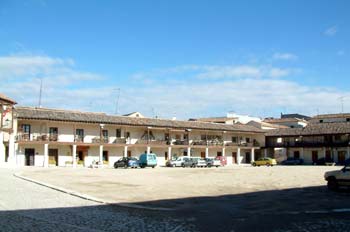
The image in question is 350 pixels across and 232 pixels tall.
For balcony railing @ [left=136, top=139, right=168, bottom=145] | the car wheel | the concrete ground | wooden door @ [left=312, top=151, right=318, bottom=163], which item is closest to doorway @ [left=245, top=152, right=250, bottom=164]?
wooden door @ [left=312, top=151, right=318, bottom=163]

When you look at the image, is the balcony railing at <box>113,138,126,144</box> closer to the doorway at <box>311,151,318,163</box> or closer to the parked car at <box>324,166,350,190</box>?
the doorway at <box>311,151,318,163</box>

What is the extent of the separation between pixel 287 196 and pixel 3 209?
1048 cm

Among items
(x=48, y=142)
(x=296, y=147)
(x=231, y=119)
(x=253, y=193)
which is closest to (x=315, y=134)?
(x=296, y=147)

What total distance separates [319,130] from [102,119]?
3564cm

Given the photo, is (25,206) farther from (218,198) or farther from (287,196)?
(287,196)

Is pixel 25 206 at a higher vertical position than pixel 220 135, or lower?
lower

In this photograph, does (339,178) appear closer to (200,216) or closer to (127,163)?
(200,216)

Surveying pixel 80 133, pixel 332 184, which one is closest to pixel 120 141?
pixel 80 133

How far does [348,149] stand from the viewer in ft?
232

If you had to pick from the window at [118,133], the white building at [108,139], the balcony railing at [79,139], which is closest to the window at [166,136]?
the white building at [108,139]

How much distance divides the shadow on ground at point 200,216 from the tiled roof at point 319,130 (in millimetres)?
58537

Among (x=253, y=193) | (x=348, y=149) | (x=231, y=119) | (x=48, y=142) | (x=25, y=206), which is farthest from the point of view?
(x=231, y=119)

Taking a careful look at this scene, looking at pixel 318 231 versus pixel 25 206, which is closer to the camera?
pixel 318 231

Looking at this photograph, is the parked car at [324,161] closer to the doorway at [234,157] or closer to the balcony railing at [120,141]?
the doorway at [234,157]
